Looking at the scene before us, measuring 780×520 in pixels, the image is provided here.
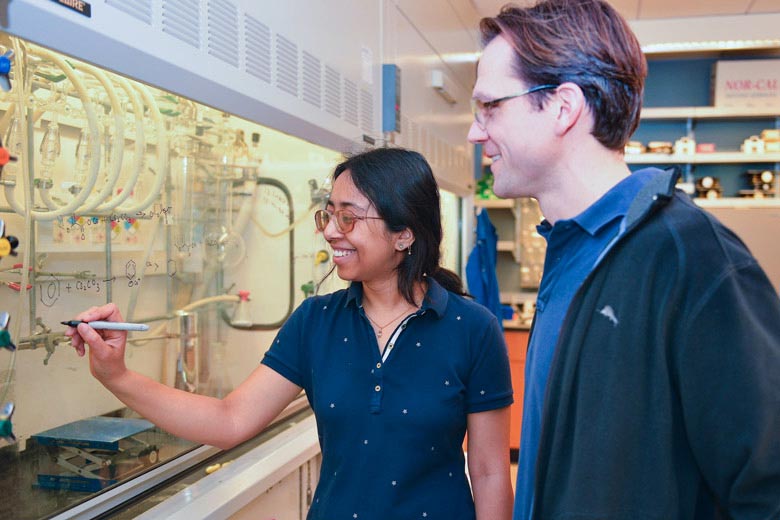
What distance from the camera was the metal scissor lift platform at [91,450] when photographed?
A: 158cm

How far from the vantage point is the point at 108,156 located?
1.69 m

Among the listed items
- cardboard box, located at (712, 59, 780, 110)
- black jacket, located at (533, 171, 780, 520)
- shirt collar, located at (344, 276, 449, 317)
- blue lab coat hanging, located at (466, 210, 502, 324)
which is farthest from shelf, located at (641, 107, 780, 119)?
black jacket, located at (533, 171, 780, 520)

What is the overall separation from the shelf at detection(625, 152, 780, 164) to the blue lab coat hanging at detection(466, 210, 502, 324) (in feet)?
4.16

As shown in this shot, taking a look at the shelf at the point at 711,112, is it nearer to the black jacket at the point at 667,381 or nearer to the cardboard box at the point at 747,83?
the cardboard box at the point at 747,83

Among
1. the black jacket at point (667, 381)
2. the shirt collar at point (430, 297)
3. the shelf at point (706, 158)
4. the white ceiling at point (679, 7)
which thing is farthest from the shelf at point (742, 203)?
the black jacket at point (667, 381)

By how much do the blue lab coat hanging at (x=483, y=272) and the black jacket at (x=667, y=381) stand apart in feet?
11.0

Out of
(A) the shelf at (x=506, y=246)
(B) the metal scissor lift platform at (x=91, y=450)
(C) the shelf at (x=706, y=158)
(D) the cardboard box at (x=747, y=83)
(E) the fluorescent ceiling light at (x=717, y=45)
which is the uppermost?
(E) the fluorescent ceiling light at (x=717, y=45)

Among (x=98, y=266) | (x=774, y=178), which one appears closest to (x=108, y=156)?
(x=98, y=266)

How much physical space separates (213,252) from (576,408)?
1.58 meters

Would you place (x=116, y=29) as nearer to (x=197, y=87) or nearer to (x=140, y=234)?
(x=197, y=87)

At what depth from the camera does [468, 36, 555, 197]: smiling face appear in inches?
42.7

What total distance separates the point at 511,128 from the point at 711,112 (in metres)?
4.38

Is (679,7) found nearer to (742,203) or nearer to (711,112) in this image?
(711,112)

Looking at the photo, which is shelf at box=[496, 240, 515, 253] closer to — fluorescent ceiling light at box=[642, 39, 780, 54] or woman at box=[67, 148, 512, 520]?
fluorescent ceiling light at box=[642, 39, 780, 54]
